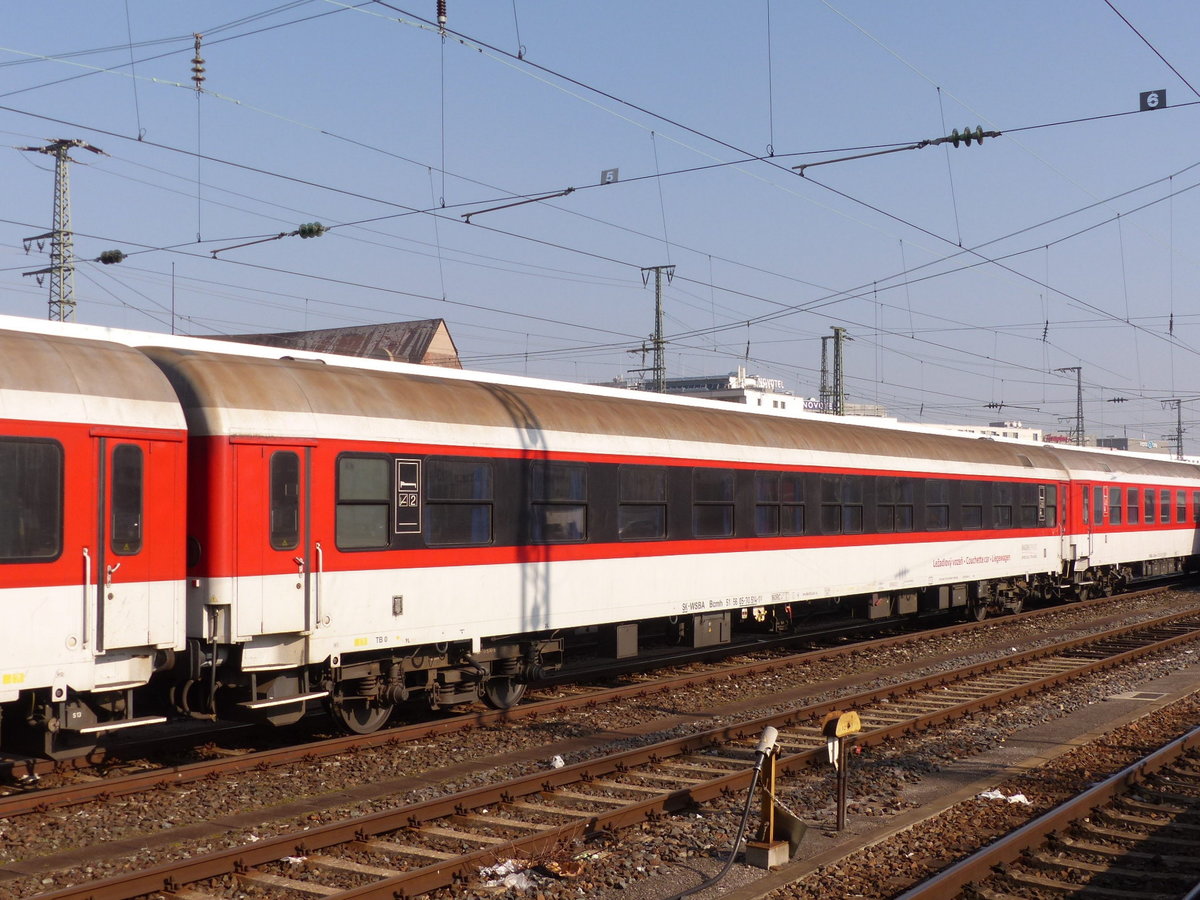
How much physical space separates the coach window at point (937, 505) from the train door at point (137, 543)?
49.7ft

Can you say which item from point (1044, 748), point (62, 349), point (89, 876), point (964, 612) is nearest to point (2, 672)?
point (89, 876)

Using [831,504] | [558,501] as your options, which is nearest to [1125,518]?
[831,504]

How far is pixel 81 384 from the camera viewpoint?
9289 mm

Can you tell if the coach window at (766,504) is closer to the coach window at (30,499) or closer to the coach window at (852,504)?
the coach window at (852,504)

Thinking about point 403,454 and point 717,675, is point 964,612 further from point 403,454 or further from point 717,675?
point 403,454

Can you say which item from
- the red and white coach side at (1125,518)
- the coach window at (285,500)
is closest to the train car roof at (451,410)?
the coach window at (285,500)

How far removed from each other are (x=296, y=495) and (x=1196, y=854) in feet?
25.5

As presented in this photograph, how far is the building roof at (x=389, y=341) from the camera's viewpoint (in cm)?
4794

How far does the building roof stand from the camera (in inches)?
1887

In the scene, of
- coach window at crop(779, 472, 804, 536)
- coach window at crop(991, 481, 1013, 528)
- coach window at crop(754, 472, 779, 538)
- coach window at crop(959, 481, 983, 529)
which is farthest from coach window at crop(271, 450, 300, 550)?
coach window at crop(991, 481, 1013, 528)

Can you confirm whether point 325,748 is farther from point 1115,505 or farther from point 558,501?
point 1115,505

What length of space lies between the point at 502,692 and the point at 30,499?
616cm

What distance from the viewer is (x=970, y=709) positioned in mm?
14227

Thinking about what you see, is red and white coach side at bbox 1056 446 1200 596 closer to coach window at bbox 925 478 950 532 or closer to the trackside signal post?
coach window at bbox 925 478 950 532
